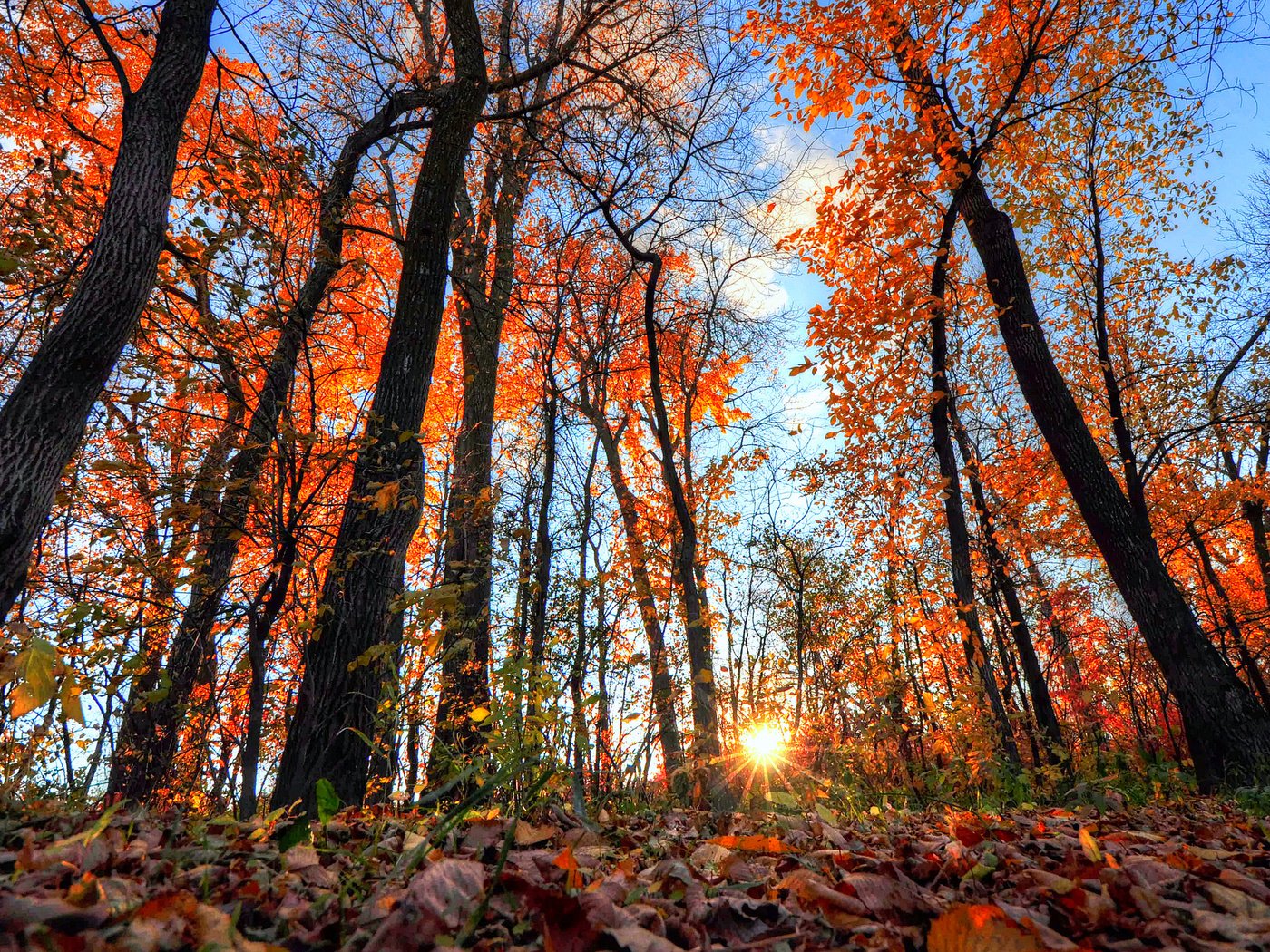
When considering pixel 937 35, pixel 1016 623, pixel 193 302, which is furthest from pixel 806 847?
pixel 1016 623

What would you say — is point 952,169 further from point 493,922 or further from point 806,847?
point 493,922

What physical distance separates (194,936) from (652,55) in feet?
25.6

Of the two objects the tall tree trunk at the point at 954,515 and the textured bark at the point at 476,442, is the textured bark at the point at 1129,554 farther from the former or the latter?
the textured bark at the point at 476,442

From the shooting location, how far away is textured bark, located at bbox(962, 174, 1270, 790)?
4.82 m

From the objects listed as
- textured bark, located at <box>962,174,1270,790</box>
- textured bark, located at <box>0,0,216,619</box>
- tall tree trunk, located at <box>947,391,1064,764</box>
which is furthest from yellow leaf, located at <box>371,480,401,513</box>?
tall tree trunk, located at <box>947,391,1064,764</box>

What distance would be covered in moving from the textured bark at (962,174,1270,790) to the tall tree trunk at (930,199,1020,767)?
1.83ft

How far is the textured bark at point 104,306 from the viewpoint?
7.85 feet

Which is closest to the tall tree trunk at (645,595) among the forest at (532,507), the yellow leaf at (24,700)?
the forest at (532,507)

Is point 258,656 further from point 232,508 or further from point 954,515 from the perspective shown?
point 954,515

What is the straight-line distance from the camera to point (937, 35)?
5.35m

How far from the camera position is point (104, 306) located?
273cm

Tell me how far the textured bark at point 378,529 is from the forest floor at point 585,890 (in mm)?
1053

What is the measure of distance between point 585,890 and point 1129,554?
6.11m

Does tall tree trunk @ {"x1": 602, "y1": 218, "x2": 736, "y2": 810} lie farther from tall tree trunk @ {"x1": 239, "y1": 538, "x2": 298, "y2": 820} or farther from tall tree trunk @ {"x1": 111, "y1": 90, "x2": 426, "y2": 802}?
tall tree trunk @ {"x1": 239, "y1": 538, "x2": 298, "y2": 820}
